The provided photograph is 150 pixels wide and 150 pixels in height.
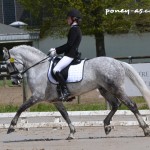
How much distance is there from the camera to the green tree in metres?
33.8

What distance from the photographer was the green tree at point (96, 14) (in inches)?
1329

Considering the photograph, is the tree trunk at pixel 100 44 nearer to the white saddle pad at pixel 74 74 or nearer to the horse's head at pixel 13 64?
the horse's head at pixel 13 64

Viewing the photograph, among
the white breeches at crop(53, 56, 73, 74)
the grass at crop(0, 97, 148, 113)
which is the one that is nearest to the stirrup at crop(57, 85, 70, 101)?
the white breeches at crop(53, 56, 73, 74)

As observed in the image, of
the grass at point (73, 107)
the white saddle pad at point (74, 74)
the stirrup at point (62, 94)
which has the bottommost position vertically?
the grass at point (73, 107)

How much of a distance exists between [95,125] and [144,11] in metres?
21.5

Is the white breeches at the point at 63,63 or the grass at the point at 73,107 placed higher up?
Answer: the white breeches at the point at 63,63

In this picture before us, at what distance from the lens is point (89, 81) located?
11625mm

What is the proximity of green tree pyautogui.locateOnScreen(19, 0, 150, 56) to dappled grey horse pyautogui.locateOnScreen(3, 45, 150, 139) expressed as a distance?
21.1 meters

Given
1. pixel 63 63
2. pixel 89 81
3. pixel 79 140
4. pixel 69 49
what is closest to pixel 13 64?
pixel 63 63

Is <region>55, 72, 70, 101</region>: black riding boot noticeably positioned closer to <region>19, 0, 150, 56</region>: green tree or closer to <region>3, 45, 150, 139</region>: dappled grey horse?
<region>3, 45, 150, 139</region>: dappled grey horse

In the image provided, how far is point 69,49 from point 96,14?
23128 millimetres

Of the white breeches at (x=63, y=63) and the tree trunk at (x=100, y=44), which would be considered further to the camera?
the tree trunk at (x=100, y=44)

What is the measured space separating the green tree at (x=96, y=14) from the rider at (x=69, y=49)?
2138 cm

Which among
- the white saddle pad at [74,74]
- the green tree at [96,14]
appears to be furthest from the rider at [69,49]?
the green tree at [96,14]
